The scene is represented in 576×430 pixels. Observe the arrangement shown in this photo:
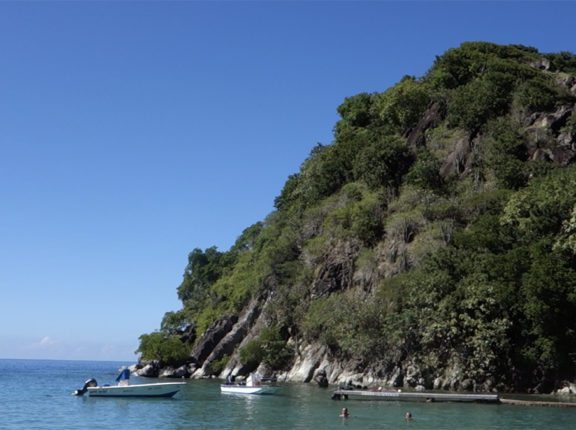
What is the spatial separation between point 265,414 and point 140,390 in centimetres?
1767

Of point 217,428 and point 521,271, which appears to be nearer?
point 217,428

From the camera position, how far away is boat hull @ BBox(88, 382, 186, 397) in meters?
58.2

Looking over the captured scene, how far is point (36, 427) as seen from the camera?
4159cm

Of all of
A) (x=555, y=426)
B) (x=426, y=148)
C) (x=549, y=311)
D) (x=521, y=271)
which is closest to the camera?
(x=555, y=426)

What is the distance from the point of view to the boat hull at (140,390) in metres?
58.2

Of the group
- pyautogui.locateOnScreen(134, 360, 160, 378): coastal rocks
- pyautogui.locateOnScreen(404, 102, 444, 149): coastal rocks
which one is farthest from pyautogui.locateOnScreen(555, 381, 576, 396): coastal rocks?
pyautogui.locateOnScreen(134, 360, 160, 378): coastal rocks

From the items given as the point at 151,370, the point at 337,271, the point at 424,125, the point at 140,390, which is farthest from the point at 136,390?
the point at 424,125

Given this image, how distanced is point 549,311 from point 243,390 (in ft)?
83.7

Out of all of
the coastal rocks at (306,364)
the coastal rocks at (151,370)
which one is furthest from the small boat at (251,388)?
the coastal rocks at (151,370)

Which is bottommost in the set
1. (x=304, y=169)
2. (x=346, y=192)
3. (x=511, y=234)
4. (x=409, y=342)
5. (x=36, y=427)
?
(x=36, y=427)

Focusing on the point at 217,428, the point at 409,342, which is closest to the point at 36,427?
the point at 217,428

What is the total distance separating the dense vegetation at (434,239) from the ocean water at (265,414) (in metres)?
11.5

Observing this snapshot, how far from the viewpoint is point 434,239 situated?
2842 inches

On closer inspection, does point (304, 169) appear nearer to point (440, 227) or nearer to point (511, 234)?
point (440, 227)
